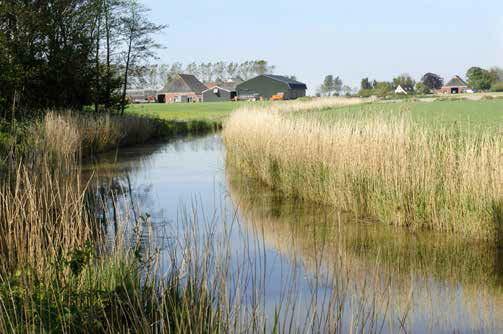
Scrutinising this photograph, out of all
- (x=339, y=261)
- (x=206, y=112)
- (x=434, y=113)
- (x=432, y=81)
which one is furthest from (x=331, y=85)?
(x=339, y=261)

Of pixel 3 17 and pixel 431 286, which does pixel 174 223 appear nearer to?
pixel 431 286

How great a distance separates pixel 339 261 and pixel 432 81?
92623mm

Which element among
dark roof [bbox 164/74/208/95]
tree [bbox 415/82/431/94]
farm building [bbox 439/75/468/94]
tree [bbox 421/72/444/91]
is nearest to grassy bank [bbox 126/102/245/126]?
dark roof [bbox 164/74/208/95]

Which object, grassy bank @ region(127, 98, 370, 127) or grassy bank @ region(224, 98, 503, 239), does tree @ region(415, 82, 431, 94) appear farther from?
grassy bank @ region(224, 98, 503, 239)

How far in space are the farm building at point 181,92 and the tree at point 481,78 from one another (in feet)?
122

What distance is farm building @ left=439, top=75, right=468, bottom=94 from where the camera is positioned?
290ft

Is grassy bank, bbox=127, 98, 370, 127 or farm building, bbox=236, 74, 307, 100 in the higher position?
farm building, bbox=236, 74, 307, 100

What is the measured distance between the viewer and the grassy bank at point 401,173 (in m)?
6.81

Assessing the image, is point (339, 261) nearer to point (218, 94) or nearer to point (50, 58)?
point (50, 58)

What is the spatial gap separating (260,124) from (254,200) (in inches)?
129

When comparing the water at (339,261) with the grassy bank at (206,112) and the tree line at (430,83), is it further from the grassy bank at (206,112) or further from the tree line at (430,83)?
the tree line at (430,83)

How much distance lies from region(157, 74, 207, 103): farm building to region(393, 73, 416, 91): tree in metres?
27.1

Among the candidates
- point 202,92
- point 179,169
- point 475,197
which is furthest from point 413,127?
point 202,92

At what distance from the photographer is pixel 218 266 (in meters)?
3.26
